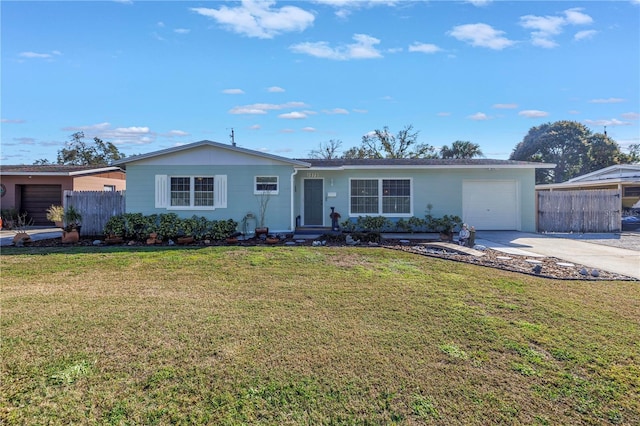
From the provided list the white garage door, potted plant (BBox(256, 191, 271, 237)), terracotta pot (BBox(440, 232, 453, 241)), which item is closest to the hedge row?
potted plant (BBox(256, 191, 271, 237))

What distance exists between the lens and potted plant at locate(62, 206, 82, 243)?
424 inches

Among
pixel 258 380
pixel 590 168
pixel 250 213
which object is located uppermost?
pixel 590 168

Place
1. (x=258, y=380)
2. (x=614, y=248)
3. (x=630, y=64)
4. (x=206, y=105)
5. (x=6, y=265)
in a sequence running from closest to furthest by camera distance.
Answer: (x=258, y=380) → (x=6, y=265) → (x=614, y=248) → (x=630, y=64) → (x=206, y=105)

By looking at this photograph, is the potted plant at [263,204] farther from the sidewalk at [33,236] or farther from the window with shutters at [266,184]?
the sidewalk at [33,236]

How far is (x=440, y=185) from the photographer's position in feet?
43.9

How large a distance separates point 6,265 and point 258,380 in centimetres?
750

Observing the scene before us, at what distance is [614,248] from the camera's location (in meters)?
9.82

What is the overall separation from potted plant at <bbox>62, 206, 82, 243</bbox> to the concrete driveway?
1258 centimetres

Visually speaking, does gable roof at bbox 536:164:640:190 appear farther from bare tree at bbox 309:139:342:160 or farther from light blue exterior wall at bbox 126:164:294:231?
bare tree at bbox 309:139:342:160

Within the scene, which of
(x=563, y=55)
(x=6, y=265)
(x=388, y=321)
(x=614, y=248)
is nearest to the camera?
(x=388, y=321)

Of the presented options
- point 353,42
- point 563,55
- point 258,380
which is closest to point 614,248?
point 563,55

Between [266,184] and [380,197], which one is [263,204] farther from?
[380,197]

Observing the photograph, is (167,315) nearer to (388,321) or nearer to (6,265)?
(388,321)

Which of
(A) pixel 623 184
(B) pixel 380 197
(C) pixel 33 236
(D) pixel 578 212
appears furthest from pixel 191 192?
(A) pixel 623 184
